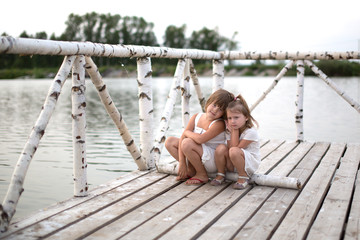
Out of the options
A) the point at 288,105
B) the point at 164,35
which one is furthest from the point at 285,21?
the point at 164,35

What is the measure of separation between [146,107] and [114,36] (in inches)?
1861

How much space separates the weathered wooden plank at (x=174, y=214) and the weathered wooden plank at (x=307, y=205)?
22.2 inches

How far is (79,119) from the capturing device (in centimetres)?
292

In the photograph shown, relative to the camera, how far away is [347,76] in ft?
103

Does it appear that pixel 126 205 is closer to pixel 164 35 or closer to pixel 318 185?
pixel 318 185

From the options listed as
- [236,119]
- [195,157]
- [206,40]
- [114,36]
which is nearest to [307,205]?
[236,119]

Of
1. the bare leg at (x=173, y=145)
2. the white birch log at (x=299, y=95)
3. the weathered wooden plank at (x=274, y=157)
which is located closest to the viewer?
the bare leg at (x=173, y=145)

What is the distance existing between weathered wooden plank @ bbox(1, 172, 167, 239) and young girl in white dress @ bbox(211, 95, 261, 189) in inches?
22.1

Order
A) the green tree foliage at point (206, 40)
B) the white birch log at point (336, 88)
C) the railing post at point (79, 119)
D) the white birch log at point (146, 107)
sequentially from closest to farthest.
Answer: the railing post at point (79, 119) < the white birch log at point (146, 107) < the white birch log at point (336, 88) < the green tree foliage at point (206, 40)

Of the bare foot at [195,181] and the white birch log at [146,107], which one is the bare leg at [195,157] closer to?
the bare foot at [195,181]

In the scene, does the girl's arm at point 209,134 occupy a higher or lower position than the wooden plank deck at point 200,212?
higher

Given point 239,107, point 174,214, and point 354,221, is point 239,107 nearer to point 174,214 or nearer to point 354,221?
point 174,214

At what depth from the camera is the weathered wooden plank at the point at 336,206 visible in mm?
2291

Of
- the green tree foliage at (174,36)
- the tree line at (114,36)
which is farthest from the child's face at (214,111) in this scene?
the green tree foliage at (174,36)
